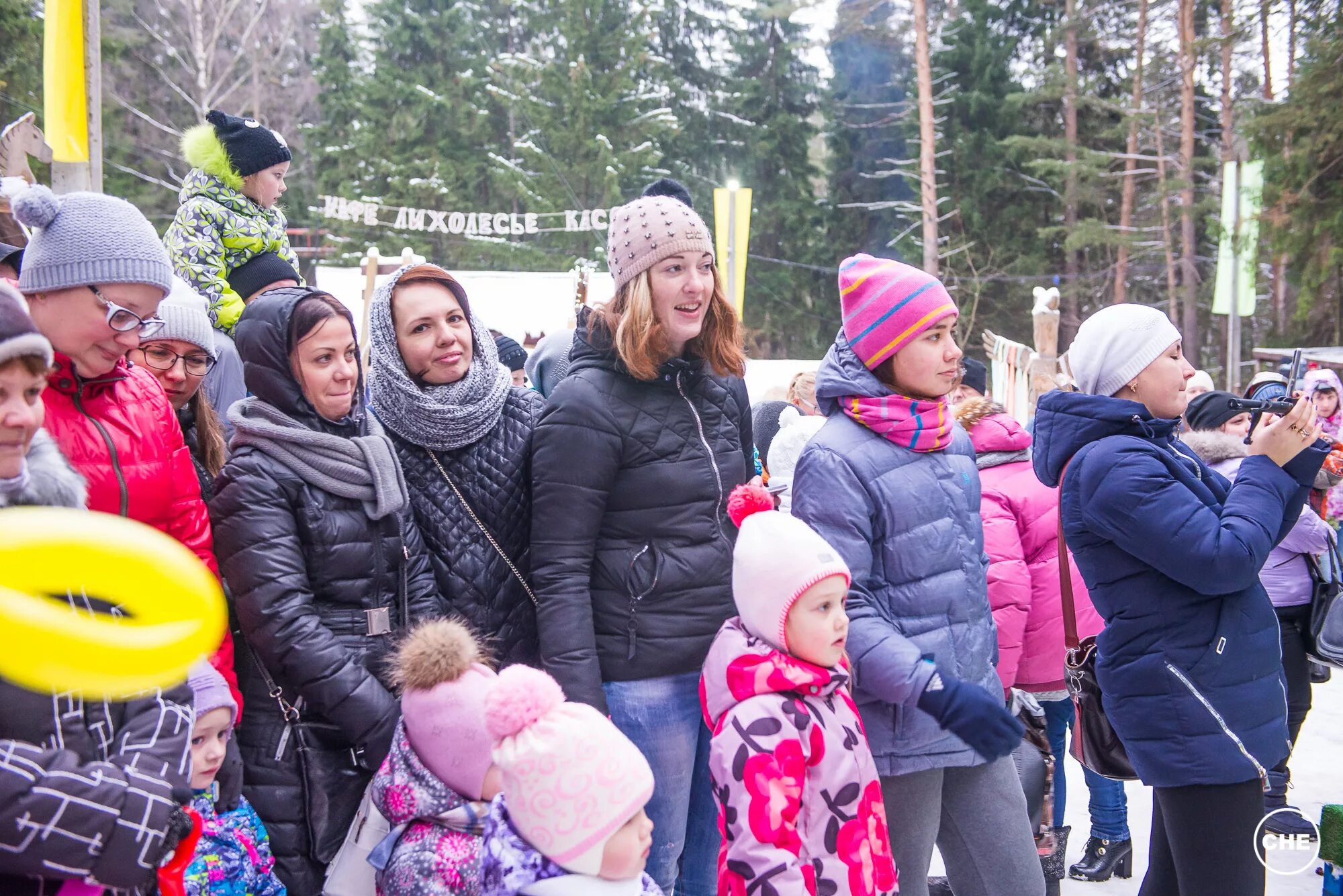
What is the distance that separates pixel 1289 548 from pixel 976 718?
9.73 ft

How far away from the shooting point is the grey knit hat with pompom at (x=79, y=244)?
1.95 meters

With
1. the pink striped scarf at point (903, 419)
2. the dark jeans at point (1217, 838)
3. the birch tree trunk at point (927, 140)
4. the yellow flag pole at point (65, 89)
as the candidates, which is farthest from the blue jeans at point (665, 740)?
the birch tree trunk at point (927, 140)

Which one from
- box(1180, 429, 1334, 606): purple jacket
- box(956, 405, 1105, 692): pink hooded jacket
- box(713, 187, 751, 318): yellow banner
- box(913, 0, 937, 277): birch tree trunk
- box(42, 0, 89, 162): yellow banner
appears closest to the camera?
box(956, 405, 1105, 692): pink hooded jacket

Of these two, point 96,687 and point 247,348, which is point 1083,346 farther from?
point 96,687

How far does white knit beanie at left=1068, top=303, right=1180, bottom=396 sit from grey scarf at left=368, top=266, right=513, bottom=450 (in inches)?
62.1

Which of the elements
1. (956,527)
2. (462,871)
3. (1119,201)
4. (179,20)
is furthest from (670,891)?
(179,20)

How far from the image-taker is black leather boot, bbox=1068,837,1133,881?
3953mm

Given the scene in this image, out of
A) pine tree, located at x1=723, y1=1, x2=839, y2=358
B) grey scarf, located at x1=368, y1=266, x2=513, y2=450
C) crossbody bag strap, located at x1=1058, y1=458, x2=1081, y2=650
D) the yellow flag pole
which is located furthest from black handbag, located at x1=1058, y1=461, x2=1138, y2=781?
pine tree, located at x1=723, y1=1, x2=839, y2=358

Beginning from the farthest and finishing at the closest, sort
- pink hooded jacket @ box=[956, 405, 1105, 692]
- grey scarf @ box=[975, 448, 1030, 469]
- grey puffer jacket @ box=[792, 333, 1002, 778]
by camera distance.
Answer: grey scarf @ box=[975, 448, 1030, 469]
pink hooded jacket @ box=[956, 405, 1105, 692]
grey puffer jacket @ box=[792, 333, 1002, 778]

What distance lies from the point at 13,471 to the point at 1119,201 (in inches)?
1048

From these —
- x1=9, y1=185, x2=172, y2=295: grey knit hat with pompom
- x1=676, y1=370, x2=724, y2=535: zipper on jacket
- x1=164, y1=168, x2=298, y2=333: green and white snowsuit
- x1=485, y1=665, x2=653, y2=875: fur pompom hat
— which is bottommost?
x1=485, y1=665, x2=653, y2=875: fur pompom hat

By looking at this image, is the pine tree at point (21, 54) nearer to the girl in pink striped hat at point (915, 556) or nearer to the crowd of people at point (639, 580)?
the crowd of people at point (639, 580)

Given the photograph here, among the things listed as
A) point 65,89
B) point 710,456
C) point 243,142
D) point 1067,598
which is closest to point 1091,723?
point 1067,598

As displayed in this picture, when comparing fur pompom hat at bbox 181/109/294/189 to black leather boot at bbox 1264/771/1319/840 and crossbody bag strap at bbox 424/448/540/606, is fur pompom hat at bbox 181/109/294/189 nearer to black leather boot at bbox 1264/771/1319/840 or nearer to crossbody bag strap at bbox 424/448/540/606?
crossbody bag strap at bbox 424/448/540/606
